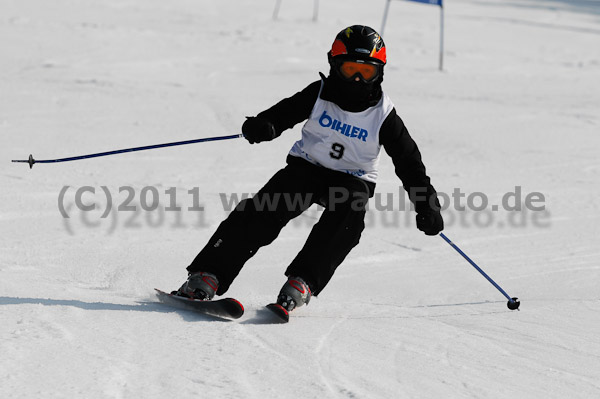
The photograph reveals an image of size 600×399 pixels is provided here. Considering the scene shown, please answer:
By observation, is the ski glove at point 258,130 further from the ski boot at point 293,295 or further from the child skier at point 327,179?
the ski boot at point 293,295

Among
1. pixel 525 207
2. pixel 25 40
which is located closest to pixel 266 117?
pixel 525 207

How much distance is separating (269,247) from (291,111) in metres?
1.46

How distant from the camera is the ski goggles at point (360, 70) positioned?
368 centimetres

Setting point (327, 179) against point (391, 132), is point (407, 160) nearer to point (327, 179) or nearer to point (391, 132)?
point (391, 132)

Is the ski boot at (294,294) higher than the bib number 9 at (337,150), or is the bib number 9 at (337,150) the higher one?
the bib number 9 at (337,150)

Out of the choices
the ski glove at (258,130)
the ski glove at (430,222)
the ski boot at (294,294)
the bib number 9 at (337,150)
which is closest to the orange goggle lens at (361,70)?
the bib number 9 at (337,150)

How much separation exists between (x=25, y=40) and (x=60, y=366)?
392 inches

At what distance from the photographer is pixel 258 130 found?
3711 mm

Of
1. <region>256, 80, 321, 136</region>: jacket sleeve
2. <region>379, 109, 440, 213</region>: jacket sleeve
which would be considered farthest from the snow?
<region>256, 80, 321, 136</region>: jacket sleeve

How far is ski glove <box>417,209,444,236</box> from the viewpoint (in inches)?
144

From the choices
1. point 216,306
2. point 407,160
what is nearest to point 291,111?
point 407,160

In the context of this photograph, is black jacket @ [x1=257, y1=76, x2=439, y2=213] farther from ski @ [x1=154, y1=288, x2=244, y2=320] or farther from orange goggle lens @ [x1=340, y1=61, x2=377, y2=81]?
ski @ [x1=154, y1=288, x2=244, y2=320]

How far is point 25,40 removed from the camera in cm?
1157

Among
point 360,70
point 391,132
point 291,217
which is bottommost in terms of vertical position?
point 291,217
